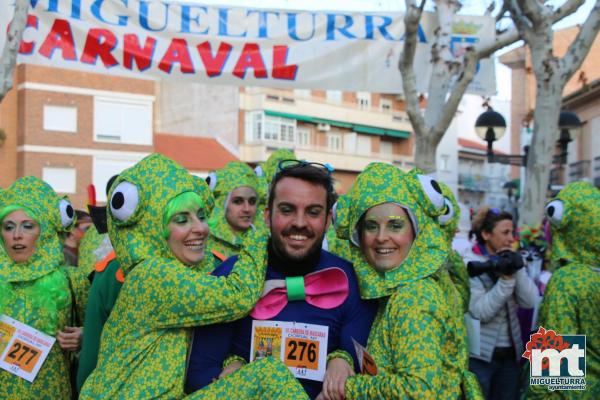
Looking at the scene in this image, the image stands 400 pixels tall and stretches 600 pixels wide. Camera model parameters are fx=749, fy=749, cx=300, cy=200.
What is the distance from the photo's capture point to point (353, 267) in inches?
134

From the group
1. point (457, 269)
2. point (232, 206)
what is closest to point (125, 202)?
point (457, 269)

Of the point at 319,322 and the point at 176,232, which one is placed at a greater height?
Answer: the point at 176,232

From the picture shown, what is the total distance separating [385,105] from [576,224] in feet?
142

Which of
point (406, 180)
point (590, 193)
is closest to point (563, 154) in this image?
point (590, 193)

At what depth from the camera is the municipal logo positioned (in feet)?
13.9

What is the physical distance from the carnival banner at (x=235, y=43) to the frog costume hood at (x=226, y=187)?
1509 millimetres

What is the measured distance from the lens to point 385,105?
4722 cm

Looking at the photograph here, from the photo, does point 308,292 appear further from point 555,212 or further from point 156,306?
point 555,212

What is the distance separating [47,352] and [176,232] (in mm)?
1436

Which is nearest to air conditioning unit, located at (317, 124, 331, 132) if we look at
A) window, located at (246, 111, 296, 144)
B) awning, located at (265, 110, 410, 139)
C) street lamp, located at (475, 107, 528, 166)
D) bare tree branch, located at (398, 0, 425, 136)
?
awning, located at (265, 110, 410, 139)

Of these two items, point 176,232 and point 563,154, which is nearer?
point 176,232

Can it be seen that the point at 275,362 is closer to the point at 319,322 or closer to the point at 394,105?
the point at 319,322

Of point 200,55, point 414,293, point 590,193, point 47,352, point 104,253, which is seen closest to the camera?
point 414,293

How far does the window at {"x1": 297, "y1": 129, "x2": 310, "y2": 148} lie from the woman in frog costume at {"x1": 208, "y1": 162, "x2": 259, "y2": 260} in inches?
1392
